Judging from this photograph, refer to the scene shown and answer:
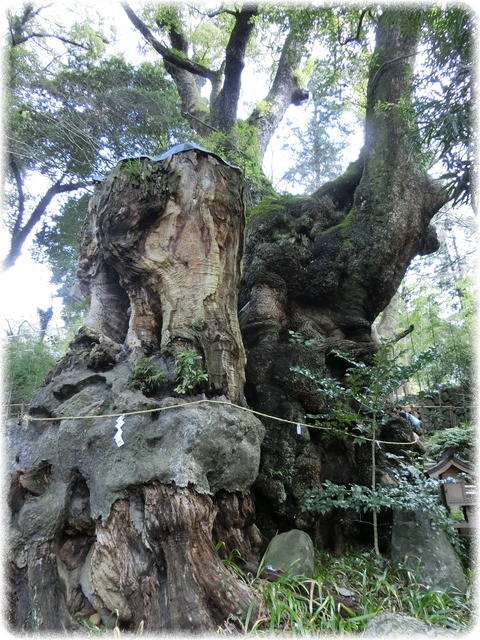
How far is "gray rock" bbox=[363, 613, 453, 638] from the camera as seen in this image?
6.52 feet

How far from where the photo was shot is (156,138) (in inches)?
285

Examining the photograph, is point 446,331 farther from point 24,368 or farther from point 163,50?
point 24,368

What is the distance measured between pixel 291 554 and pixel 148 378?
59.7 inches

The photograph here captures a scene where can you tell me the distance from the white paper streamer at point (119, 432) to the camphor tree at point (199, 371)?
0.01m

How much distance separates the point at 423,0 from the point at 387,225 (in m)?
1.95

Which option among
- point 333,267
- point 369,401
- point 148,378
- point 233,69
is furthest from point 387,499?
point 233,69

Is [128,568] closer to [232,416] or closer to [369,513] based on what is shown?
[232,416]

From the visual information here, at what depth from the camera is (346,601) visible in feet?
8.31

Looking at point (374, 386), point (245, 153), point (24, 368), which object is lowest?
point (374, 386)

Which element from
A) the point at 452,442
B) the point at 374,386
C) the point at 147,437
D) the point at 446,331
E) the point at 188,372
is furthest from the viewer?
the point at 446,331

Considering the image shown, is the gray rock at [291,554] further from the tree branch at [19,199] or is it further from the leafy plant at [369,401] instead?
the tree branch at [19,199]

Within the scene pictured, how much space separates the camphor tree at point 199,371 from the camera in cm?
234

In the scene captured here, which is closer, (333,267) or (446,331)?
(333,267)

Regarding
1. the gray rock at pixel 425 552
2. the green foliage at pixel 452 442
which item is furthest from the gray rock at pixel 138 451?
the green foliage at pixel 452 442
